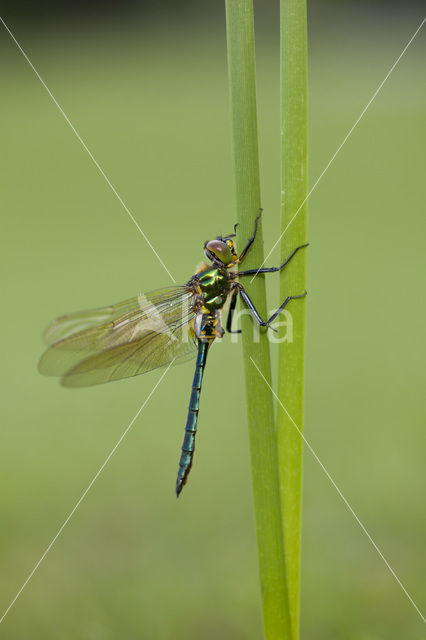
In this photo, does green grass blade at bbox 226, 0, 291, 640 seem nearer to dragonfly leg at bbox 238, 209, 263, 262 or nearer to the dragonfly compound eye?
dragonfly leg at bbox 238, 209, 263, 262

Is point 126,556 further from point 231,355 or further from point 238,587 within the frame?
point 231,355

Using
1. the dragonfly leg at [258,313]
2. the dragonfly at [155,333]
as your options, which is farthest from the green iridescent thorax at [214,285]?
the dragonfly leg at [258,313]

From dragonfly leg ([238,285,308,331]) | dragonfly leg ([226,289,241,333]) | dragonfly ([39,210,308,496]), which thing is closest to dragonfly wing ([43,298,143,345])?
dragonfly ([39,210,308,496])

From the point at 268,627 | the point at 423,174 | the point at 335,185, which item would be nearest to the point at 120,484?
the point at 268,627

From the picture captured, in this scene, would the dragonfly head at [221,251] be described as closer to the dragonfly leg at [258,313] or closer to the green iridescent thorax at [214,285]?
the green iridescent thorax at [214,285]

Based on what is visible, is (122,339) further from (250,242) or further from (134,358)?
(250,242)
